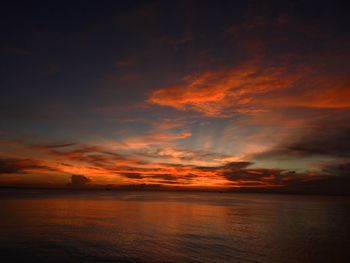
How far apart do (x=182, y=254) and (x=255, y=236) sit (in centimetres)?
1385

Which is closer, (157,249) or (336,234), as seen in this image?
(157,249)

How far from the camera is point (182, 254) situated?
2516 centimetres

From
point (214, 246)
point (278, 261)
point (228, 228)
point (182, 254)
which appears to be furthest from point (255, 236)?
point (182, 254)

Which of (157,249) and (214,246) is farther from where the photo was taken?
(214,246)

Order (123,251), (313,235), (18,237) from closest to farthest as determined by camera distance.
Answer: (123,251) < (18,237) < (313,235)

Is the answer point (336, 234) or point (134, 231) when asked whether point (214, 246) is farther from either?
point (336, 234)

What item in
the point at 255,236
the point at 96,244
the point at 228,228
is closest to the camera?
the point at 96,244

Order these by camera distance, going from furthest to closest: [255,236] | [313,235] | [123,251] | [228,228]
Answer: [228,228], [313,235], [255,236], [123,251]

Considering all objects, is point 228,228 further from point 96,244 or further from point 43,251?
point 43,251

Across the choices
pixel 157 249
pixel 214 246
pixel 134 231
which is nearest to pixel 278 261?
pixel 214 246

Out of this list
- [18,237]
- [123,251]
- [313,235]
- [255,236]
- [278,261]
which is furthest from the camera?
[313,235]

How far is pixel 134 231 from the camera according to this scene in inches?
1442

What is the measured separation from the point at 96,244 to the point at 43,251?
16.7 feet

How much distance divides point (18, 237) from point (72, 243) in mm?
6800
